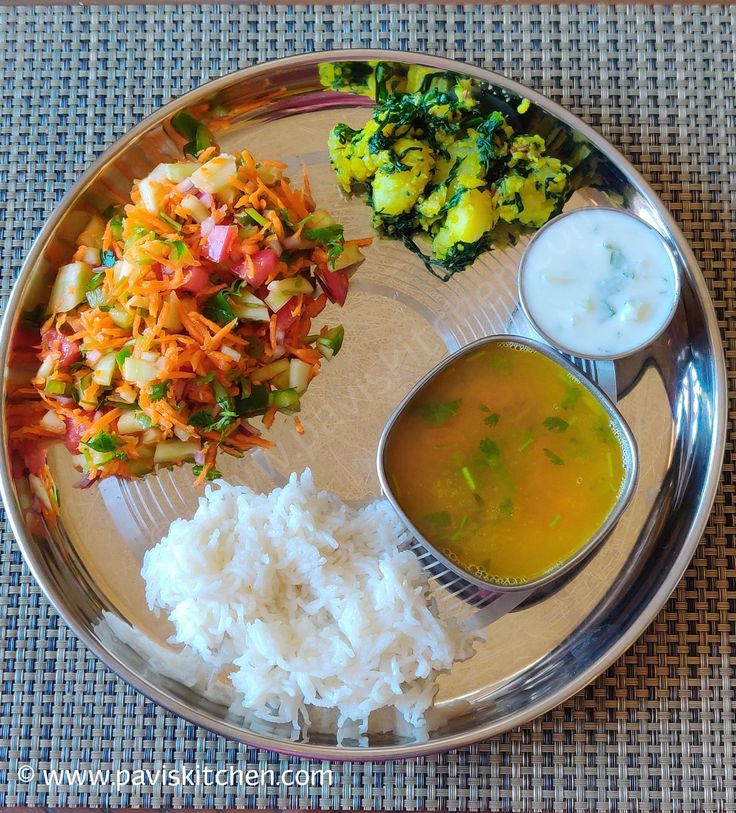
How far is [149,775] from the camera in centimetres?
194

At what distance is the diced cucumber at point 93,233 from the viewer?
200cm

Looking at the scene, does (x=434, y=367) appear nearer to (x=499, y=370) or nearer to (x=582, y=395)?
(x=499, y=370)

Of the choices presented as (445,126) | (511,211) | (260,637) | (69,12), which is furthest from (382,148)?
(260,637)

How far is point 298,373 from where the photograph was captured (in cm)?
195

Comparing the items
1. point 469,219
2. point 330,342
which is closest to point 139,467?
point 330,342

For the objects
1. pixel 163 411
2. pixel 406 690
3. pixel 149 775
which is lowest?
pixel 149 775

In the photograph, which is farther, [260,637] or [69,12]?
[69,12]

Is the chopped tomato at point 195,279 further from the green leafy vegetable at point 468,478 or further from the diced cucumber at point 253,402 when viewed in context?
the green leafy vegetable at point 468,478

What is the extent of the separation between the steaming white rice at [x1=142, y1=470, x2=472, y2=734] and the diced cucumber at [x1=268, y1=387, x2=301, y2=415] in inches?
7.8

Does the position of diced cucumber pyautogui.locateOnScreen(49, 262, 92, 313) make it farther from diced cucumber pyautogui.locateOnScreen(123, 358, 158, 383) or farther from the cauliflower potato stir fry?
the cauliflower potato stir fry

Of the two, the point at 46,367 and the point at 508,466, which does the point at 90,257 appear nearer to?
the point at 46,367

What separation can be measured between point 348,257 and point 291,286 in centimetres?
20

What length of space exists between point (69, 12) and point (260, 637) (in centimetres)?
172

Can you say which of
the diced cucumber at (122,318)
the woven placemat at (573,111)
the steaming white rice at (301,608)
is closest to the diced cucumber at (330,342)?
the steaming white rice at (301,608)
